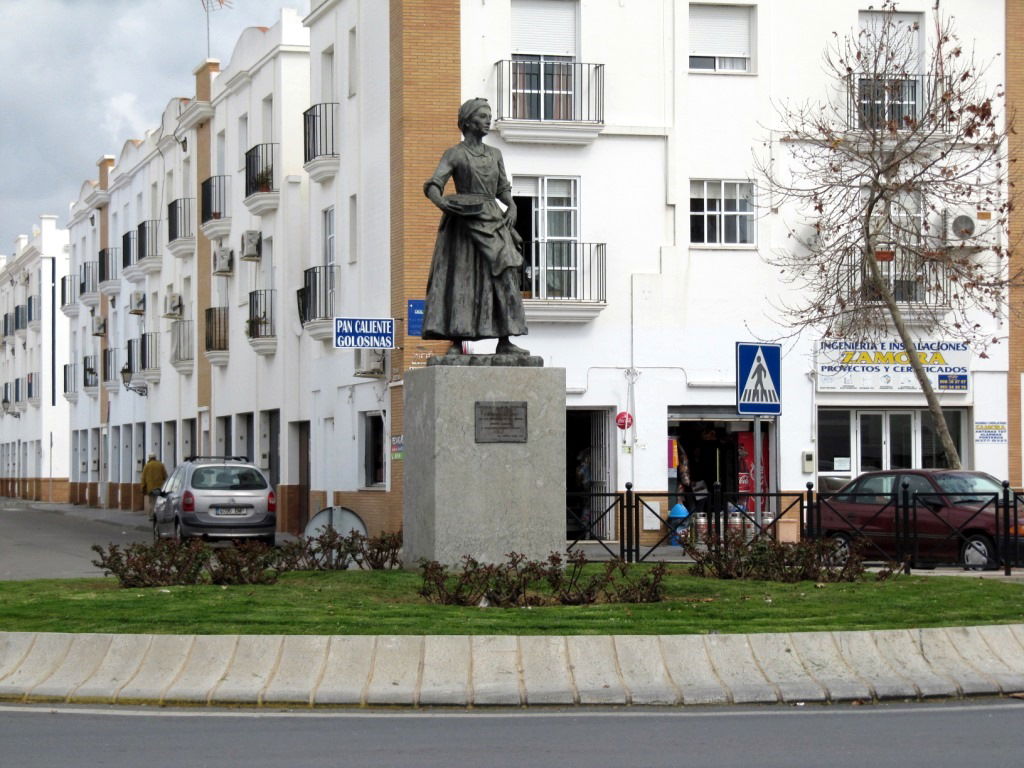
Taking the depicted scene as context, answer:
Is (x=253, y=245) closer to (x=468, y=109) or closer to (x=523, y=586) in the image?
(x=468, y=109)

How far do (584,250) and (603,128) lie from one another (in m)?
2.21

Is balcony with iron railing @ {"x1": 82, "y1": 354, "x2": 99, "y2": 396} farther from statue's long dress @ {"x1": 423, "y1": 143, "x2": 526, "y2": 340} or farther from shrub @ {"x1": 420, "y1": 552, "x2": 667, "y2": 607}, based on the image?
shrub @ {"x1": 420, "y1": 552, "x2": 667, "y2": 607}

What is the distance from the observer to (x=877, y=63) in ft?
96.5

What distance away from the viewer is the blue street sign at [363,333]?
80.9 ft

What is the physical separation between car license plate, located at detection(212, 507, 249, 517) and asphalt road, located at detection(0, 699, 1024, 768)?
1854 cm

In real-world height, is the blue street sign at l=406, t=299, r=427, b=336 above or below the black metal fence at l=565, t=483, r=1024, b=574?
above

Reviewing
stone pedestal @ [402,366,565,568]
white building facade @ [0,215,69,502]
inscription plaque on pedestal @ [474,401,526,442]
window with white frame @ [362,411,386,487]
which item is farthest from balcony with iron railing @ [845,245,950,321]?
white building facade @ [0,215,69,502]

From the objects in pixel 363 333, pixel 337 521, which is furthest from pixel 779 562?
pixel 363 333

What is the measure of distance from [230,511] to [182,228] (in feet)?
61.9

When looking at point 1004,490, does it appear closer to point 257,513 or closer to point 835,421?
point 835,421

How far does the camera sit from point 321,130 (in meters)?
34.1

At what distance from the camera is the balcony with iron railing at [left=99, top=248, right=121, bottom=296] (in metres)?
57.3

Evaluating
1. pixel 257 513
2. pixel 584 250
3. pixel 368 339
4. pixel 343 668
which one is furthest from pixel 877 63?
pixel 343 668

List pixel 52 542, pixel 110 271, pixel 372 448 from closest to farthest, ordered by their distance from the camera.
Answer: pixel 372 448, pixel 52 542, pixel 110 271
